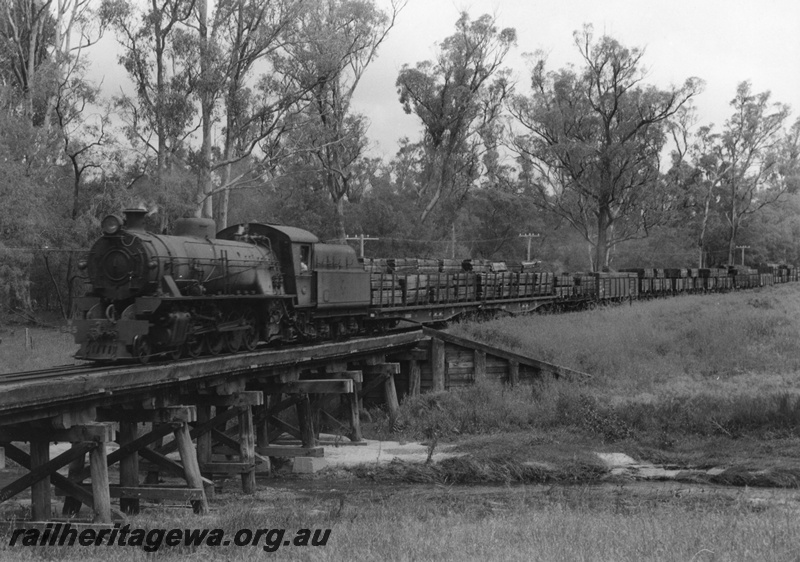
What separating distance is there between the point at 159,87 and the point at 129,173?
4.81m

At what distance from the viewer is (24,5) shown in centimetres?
3991

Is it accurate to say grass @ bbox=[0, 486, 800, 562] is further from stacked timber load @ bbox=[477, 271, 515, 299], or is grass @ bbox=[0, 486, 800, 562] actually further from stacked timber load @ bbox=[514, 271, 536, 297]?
stacked timber load @ bbox=[514, 271, 536, 297]

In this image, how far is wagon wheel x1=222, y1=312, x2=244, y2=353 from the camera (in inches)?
664

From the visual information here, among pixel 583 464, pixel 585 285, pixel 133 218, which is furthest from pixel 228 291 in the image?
pixel 585 285

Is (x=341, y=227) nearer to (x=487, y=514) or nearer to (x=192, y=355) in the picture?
(x=192, y=355)

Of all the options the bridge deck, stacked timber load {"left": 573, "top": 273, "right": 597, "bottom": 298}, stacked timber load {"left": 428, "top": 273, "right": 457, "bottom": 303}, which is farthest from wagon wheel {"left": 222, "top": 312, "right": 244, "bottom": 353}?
stacked timber load {"left": 573, "top": 273, "right": 597, "bottom": 298}

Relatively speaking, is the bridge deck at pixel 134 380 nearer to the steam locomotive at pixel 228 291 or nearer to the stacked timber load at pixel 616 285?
the steam locomotive at pixel 228 291

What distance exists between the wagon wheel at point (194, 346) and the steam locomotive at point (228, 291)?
1.0 inches

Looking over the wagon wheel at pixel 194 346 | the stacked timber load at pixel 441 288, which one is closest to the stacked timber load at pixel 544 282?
the stacked timber load at pixel 441 288

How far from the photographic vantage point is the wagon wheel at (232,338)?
55.4ft

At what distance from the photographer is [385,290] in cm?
2469

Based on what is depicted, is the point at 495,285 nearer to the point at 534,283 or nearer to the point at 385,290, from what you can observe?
the point at 534,283

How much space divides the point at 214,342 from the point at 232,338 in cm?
44

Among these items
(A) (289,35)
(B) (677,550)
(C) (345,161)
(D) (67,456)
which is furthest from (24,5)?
(B) (677,550)
